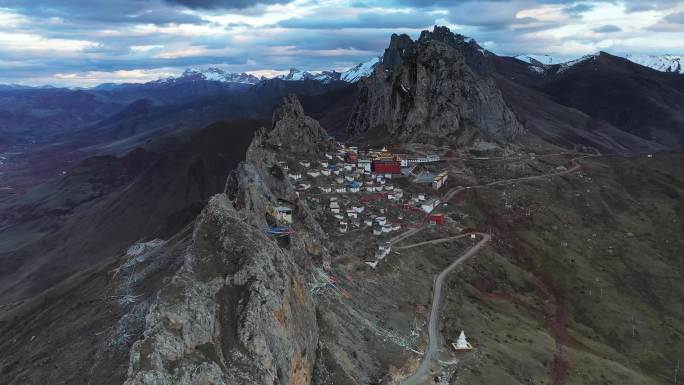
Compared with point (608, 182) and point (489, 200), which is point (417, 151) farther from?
point (608, 182)

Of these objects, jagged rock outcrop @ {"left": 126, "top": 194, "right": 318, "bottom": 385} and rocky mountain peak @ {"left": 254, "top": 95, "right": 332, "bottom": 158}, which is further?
rocky mountain peak @ {"left": 254, "top": 95, "right": 332, "bottom": 158}

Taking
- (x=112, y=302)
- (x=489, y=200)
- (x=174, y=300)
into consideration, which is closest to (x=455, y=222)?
(x=489, y=200)

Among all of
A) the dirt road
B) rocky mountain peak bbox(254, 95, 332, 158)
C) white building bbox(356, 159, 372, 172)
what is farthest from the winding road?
rocky mountain peak bbox(254, 95, 332, 158)

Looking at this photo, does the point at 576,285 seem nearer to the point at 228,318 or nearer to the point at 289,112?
the point at 228,318

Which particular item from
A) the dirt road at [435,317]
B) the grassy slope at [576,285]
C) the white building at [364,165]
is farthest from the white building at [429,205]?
the white building at [364,165]

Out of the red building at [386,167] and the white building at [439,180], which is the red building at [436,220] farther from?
the red building at [386,167]

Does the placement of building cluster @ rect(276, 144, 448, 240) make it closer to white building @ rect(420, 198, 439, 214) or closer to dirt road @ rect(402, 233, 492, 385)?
white building @ rect(420, 198, 439, 214)

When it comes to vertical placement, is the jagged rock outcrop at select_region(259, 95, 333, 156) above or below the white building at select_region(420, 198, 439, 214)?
above

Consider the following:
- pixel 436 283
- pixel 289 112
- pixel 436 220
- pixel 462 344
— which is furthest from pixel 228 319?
pixel 289 112

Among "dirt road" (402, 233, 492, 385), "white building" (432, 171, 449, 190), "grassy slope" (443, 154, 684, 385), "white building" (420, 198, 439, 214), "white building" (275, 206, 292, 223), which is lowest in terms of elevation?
"grassy slope" (443, 154, 684, 385)
